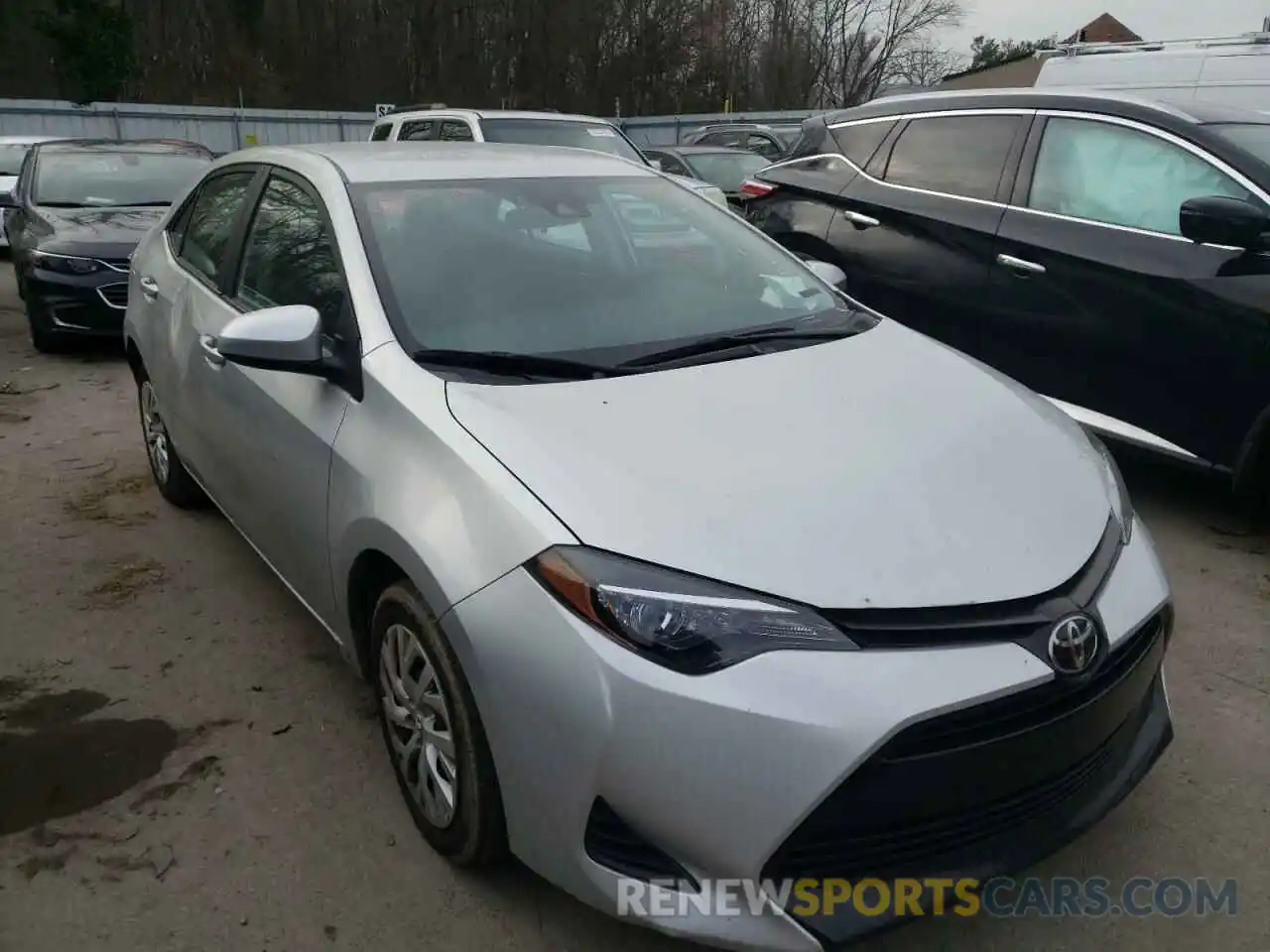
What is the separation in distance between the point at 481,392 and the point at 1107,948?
1.87 m

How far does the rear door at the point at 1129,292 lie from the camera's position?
162 inches

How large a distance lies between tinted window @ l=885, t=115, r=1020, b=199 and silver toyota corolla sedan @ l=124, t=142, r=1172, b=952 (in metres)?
2.22

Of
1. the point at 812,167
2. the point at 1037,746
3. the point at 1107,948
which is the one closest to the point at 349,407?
the point at 1037,746

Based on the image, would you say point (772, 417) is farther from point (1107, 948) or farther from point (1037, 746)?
point (1107, 948)

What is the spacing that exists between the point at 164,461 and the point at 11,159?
12081mm

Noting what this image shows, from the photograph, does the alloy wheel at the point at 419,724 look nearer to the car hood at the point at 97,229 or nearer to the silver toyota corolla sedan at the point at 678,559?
the silver toyota corolla sedan at the point at 678,559

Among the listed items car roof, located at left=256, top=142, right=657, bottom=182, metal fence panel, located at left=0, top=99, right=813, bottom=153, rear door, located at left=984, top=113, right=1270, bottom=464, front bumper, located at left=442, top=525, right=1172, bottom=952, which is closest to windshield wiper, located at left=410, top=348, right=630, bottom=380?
front bumper, located at left=442, top=525, right=1172, bottom=952

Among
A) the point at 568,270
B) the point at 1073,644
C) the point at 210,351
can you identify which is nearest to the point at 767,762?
the point at 1073,644

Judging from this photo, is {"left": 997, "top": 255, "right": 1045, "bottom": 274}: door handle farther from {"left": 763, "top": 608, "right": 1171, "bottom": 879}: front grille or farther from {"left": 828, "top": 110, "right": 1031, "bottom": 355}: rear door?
{"left": 763, "top": 608, "right": 1171, "bottom": 879}: front grille

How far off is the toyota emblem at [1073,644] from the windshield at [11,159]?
613 inches

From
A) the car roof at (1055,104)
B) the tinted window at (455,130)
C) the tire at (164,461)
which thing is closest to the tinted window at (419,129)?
the tinted window at (455,130)

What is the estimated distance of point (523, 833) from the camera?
2156 millimetres

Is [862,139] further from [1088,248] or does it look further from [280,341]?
[280,341]

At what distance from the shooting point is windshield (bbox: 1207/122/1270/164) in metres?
4.36
